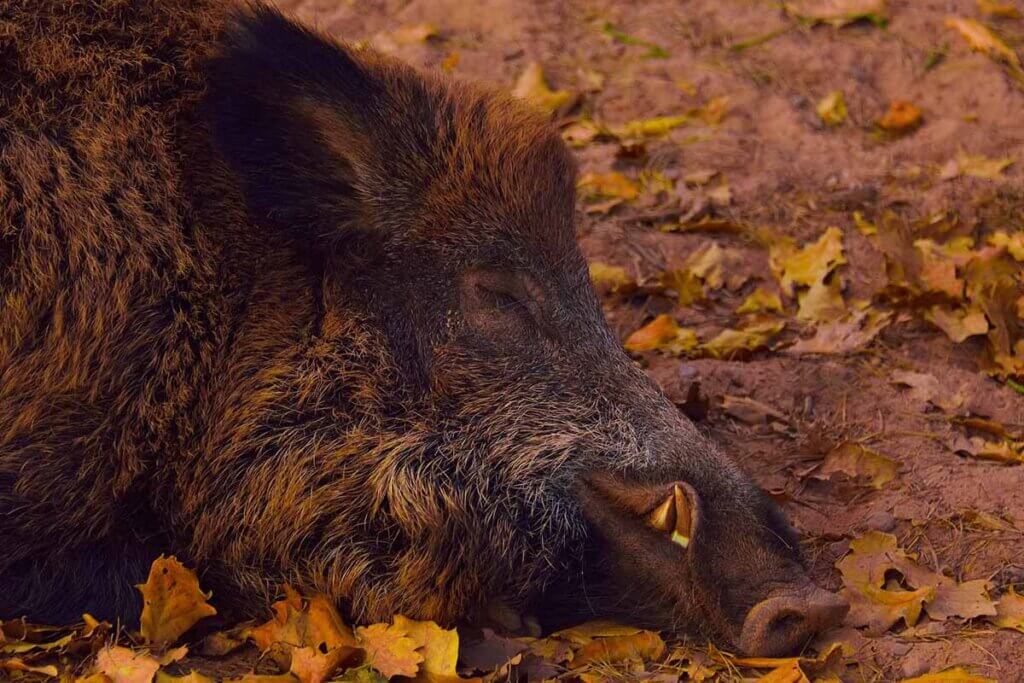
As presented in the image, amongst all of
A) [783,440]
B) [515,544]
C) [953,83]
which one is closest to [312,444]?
[515,544]

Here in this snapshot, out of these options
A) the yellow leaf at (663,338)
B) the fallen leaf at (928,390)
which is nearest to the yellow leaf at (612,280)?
the yellow leaf at (663,338)

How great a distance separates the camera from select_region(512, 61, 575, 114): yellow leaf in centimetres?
699

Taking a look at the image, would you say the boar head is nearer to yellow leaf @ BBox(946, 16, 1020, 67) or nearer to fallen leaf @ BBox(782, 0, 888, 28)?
yellow leaf @ BBox(946, 16, 1020, 67)

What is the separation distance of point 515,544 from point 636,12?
213 inches

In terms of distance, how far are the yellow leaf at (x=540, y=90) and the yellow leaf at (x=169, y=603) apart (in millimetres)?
4138

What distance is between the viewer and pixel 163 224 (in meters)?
3.52

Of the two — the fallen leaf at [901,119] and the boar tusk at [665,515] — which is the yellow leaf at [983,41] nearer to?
the fallen leaf at [901,119]

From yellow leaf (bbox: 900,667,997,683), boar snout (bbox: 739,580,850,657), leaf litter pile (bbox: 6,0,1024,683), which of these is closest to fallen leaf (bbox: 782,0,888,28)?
leaf litter pile (bbox: 6,0,1024,683)

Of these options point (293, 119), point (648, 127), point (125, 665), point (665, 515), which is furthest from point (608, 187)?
point (125, 665)

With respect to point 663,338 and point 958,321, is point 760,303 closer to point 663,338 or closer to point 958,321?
point 663,338

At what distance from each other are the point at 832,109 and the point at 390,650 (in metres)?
4.68

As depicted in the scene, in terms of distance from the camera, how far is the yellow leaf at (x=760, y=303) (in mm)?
5445

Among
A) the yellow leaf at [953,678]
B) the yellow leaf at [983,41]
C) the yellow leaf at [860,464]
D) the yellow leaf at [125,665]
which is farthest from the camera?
the yellow leaf at [983,41]

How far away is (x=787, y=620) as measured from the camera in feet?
10.7
